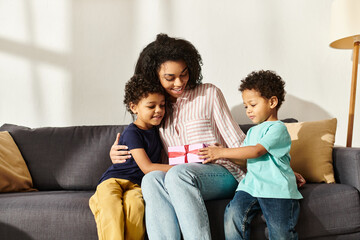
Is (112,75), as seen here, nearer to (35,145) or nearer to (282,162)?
(35,145)

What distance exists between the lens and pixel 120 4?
2.35 m

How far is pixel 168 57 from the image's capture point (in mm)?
1662

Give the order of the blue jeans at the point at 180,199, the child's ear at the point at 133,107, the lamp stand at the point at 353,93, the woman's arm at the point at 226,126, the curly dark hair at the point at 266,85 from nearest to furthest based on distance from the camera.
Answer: the blue jeans at the point at 180,199 → the curly dark hair at the point at 266,85 → the woman's arm at the point at 226,126 → the child's ear at the point at 133,107 → the lamp stand at the point at 353,93

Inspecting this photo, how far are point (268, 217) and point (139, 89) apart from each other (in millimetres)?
851

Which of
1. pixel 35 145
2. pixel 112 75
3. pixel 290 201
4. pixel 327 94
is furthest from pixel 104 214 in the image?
pixel 327 94

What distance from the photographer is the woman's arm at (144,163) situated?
1.50m

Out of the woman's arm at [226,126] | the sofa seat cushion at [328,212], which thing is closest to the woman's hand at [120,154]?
the woman's arm at [226,126]

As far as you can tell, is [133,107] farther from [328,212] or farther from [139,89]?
[328,212]

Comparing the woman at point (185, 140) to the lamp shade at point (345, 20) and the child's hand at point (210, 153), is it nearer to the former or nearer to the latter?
the child's hand at point (210, 153)

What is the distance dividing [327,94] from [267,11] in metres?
0.73

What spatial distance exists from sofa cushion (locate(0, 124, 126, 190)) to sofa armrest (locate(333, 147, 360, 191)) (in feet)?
4.09

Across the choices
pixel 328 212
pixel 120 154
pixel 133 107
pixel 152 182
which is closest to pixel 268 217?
pixel 328 212

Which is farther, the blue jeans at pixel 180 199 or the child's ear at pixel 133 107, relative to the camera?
the child's ear at pixel 133 107

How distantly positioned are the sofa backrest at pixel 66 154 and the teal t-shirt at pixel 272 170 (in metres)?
0.56
